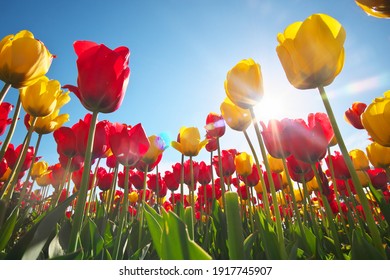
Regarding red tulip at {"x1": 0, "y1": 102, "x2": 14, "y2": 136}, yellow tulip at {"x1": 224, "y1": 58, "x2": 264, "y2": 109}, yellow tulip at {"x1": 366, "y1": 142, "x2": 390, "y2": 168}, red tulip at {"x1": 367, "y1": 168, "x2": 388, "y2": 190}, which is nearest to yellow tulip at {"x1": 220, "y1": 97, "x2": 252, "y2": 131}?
yellow tulip at {"x1": 224, "y1": 58, "x2": 264, "y2": 109}

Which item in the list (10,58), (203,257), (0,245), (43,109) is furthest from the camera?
(43,109)

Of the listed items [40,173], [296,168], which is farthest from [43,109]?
[40,173]

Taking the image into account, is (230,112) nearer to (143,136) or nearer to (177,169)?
(143,136)

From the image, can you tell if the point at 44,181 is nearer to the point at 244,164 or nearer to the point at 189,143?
the point at 189,143

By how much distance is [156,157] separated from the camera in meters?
1.66

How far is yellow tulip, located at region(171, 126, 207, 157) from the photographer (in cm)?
206

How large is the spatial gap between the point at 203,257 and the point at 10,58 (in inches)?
42.4

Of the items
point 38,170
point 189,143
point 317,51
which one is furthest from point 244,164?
point 38,170

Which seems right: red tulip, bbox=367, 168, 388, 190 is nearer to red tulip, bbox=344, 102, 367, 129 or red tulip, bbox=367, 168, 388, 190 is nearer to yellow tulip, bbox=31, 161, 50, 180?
red tulip, bbox=344, 102, 367, 129

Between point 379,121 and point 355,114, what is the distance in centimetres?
103

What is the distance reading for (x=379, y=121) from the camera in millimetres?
1027

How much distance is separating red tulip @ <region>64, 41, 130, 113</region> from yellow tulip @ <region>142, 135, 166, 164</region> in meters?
0.79

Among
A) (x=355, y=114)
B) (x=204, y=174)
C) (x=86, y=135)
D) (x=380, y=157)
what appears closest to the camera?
(x=86, y=135)

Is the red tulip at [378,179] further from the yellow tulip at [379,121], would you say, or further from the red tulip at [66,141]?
the red tulip at [66,141]
